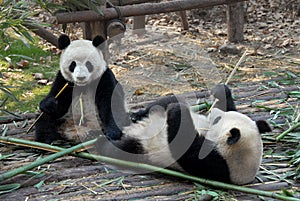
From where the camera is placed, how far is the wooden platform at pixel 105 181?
2549 mm

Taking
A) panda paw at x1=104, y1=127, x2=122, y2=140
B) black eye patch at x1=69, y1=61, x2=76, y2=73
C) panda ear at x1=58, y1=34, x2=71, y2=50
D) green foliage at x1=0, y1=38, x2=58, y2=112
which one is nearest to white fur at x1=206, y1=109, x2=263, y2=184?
panda paw at x1=104, y1=127, x2=122, y2=140

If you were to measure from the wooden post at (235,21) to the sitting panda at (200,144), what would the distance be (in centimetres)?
398

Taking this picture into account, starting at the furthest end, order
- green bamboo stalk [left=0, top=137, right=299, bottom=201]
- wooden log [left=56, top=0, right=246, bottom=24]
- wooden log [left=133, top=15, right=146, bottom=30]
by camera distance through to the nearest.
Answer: wooden log [left=133, top=15, right=146, bottom=30]
wooden log [left=56, top=0, right=246, bottom=24]
green bamboo stalk [left=0, top=137, right=299, bottom=201]

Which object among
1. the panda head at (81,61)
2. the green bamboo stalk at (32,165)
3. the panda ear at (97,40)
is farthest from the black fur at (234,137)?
the panda ear at (97,40)

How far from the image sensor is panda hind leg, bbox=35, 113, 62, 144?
314cm

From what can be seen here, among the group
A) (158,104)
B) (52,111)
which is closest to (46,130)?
(52,111)

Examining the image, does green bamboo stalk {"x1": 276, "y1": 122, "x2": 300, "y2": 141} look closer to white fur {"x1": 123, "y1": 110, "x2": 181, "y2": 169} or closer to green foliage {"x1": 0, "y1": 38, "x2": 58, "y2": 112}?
white fur {"x1": 123, "y1": 110, "x2": 181, "y2": 169}

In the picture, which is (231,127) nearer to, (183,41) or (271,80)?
(271,80)

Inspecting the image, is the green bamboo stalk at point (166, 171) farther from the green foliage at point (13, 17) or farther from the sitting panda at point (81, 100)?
the green foliage at point (13, 17)

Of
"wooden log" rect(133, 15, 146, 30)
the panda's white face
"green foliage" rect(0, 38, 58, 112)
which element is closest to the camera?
the panda's white face

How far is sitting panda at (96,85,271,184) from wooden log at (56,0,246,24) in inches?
77.5

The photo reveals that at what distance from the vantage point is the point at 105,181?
270cm

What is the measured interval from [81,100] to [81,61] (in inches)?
11.0

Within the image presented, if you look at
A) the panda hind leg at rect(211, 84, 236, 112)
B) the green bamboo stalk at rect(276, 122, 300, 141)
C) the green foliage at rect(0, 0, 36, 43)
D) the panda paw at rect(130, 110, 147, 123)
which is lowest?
the green bamboo stalk at rect(276, 122, 300, 141)
